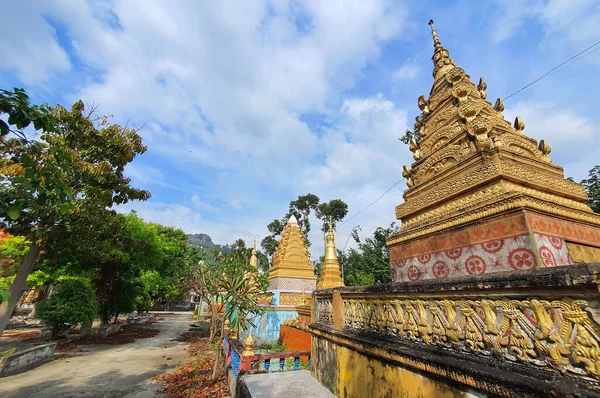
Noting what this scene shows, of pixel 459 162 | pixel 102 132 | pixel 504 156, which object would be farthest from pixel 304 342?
pixel 102 132

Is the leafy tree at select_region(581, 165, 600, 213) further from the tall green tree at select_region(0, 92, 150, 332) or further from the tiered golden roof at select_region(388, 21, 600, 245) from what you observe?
the tall green tree at select_region(0, 92, 150, 332)

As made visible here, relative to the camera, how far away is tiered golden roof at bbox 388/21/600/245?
16.7ft

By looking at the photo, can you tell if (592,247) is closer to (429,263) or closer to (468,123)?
(429,263)

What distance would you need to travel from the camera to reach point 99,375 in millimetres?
8359

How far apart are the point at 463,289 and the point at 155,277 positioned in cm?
2787

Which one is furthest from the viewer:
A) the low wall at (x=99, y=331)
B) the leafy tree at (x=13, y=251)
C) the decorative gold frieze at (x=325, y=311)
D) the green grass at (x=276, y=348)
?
the low wall at (x=99, y=331)

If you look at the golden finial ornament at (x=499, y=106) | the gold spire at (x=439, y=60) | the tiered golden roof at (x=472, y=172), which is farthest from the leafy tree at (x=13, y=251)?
the golden finial ornament at (x=499, y=106)

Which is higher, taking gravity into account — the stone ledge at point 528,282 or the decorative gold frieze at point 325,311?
the stone ledge at point 528,282

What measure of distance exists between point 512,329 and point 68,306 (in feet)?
56.9

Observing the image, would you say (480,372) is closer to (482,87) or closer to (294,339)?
(482,87)

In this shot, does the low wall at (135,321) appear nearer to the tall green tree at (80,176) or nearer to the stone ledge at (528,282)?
the tall green tree at (80,176)

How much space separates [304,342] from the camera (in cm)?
958

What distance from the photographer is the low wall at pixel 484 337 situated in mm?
1704

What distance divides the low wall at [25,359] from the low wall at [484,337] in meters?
10.7
